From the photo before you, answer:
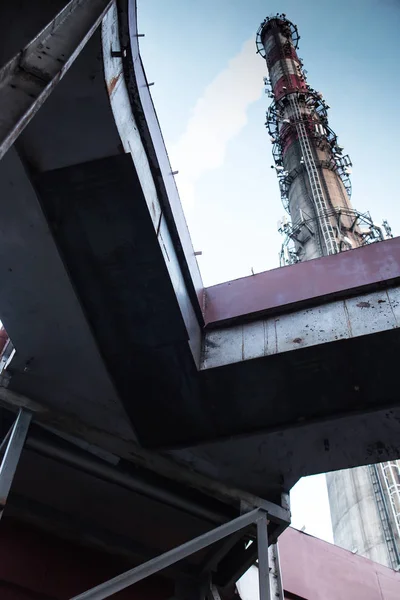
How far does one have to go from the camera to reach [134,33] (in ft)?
19.3

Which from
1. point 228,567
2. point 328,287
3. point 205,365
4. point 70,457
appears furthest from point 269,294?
point 228,567

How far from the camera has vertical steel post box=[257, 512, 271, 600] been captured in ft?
19.6

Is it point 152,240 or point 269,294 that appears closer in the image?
point 152,240

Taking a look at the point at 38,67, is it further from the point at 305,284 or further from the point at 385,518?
the point at 385,518

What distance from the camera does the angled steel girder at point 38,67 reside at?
271 cm

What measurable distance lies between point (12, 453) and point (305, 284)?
425cm

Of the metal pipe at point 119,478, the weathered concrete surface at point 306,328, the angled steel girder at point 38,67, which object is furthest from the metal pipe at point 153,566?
the angled steel girder at point 38,67

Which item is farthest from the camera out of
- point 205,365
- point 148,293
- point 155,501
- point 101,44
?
point 155,501

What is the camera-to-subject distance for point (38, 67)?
2990 mm

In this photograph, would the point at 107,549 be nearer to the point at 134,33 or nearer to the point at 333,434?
the point at 333,434

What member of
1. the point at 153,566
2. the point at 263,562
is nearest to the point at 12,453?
the point at 153,566

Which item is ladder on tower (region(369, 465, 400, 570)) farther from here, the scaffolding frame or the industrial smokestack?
the scaffolding frame

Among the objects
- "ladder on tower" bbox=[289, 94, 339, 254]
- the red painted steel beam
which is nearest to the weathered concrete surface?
the red painted steel beam

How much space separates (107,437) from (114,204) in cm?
327
